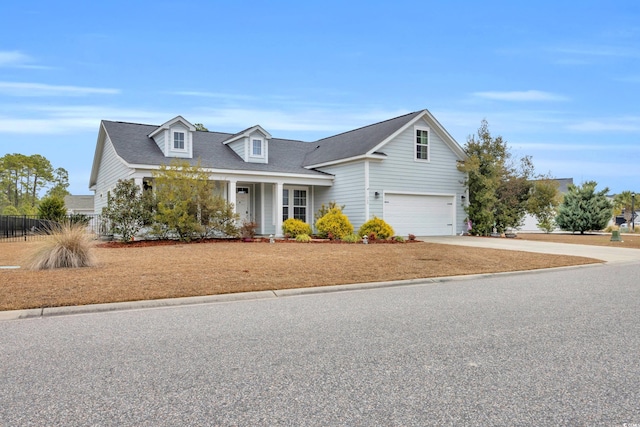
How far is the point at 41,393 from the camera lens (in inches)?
135

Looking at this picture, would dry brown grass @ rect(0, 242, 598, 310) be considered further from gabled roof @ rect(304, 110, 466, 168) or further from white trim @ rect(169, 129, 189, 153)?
white trim @ rect(169, 129, 189, 153)

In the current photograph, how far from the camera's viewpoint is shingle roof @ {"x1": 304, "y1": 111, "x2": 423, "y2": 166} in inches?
868

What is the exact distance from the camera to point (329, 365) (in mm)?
4020

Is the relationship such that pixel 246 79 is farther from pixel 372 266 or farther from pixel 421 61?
pixel 372 266

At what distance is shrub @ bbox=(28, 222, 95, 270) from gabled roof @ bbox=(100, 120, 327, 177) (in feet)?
30.1

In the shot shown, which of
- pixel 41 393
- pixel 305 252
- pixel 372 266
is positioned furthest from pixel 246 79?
pixel 41 393

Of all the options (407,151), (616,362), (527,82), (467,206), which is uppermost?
(527,82)

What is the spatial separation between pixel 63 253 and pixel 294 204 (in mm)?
14898

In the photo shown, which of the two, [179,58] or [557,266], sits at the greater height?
[179,58]

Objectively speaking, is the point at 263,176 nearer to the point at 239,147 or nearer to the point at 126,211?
the point at 239,147

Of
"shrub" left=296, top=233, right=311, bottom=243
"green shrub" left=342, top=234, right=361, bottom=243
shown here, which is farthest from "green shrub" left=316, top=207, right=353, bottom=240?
"shrub" left=296, top=233, right=311, bottom=243

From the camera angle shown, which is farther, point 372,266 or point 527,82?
point 527,82

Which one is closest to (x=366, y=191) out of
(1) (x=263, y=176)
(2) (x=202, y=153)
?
(1) (x=263, y=176)

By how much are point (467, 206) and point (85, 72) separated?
63.1 feet
